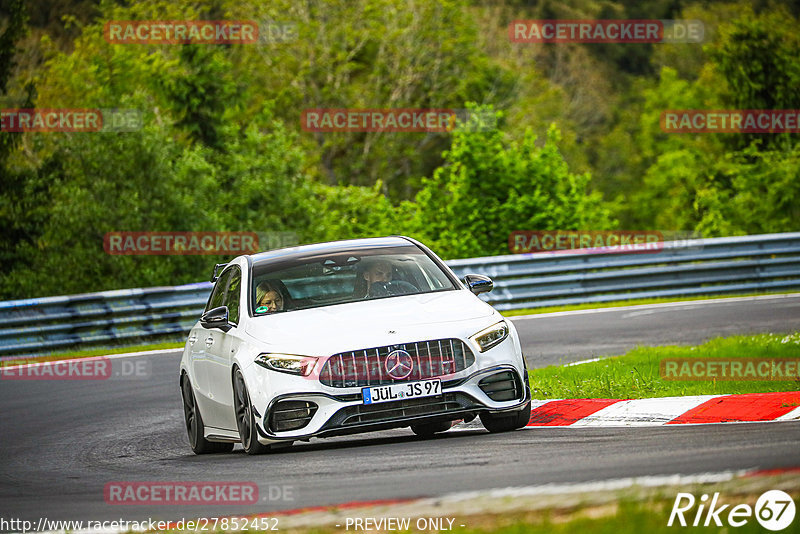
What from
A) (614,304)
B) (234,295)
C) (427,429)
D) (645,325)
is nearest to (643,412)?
(427,429)

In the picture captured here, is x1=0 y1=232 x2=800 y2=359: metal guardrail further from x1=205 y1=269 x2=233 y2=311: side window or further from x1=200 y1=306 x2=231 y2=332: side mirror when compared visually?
x1=200 y1=306 x2=231 y2=332: side mirror

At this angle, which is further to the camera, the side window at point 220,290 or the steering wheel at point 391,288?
the side window at point 220,290

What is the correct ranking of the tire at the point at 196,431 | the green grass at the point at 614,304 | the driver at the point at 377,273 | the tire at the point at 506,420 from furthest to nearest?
1. the green grass at the point at 614,304
2. the tire at the point at 196,431
3. the driver at the point at 377,273
4. the tire at the point at 506,420

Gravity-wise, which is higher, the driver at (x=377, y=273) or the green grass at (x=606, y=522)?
the driver at (x=377, y=273)

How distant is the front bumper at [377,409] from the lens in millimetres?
8969

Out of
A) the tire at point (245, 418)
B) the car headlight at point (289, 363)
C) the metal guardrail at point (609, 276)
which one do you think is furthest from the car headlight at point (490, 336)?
the metal guardrail at point (609, 276)

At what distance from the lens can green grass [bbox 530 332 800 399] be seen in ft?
35.6

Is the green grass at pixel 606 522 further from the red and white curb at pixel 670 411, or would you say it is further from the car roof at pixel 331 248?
the car roof at pixel 331 248

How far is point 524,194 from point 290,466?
26890mm

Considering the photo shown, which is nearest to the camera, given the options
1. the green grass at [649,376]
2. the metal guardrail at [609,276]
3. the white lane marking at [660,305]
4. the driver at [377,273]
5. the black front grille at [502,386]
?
the black front grille at [502,386]

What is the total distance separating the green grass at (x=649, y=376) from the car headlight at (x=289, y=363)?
3.07 meters

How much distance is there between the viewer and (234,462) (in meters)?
9.23

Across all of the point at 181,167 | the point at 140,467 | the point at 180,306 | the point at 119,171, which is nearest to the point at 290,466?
the point at 140,467

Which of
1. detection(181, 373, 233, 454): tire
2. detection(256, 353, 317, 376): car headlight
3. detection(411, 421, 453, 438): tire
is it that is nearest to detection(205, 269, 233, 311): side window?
detection(181, 373, 233, 454): tire
